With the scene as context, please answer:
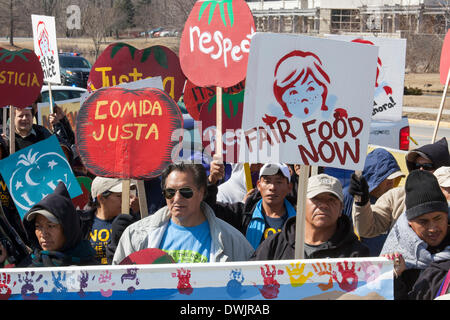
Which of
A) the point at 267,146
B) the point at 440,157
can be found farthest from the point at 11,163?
the point at 440,157

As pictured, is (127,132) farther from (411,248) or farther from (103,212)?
(411,248)

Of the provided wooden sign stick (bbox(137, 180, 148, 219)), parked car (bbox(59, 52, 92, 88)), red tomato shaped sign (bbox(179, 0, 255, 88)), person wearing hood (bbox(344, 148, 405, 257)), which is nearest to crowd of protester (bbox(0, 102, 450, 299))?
wooden sign stick (bbox(137, 180, 148, 219))

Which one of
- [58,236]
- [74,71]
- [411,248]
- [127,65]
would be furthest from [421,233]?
[74,71]

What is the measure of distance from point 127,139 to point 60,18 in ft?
97.6

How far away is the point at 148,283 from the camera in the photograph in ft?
8.45

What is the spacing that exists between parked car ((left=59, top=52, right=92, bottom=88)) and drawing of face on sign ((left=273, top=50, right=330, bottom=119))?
1809 centimetres

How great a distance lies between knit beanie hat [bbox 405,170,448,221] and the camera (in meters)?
3.36

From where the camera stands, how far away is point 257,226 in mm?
4473

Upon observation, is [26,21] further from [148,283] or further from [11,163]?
[148,283]

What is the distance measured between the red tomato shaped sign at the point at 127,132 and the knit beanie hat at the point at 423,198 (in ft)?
4.80

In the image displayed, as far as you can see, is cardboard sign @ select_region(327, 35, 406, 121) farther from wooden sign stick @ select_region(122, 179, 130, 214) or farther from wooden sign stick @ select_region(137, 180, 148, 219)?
wooden sign stick @ select_region(122, 179, 130, 214)

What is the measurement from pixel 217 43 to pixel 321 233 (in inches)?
89.2

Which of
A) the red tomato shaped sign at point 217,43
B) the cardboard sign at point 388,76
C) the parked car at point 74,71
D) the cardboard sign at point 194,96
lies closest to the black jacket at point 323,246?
the red tomato shaped sign at point 217,43

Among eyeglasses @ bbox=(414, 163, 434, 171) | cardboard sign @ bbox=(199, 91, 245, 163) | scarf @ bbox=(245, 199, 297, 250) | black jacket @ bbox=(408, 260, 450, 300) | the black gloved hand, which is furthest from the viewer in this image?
cardboard sign @ bbox=(199, 91, 245, 163)
